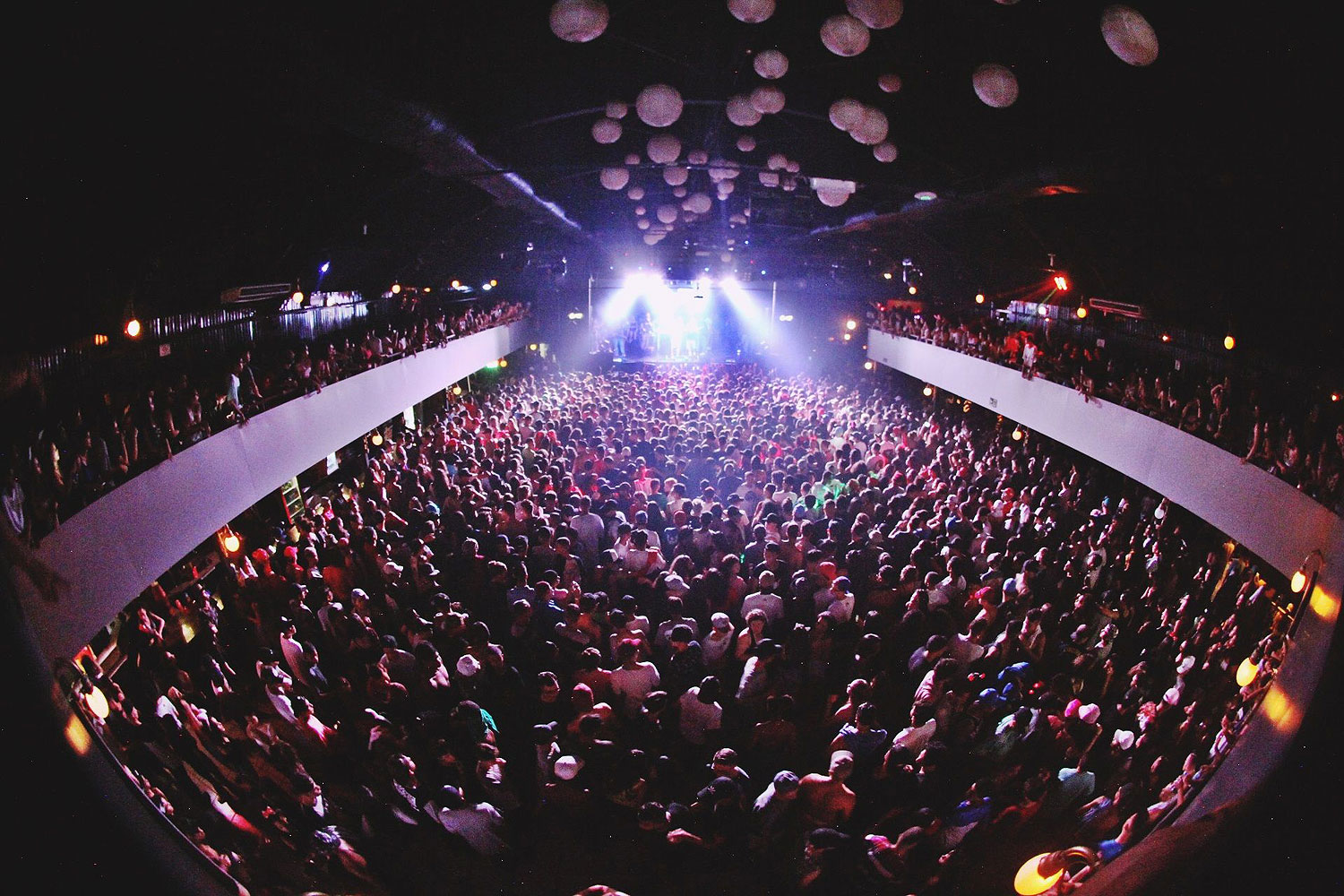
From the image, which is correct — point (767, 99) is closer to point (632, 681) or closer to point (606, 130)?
point (606, 130)

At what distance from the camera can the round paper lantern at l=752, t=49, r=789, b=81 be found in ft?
14.0

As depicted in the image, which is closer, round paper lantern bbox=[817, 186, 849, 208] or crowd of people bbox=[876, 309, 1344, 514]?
crowd of people bbox=[876, 309, 1344, 514]

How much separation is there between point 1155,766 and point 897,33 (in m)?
5.67

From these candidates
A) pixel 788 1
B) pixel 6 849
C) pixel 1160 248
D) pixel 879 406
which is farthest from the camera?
pixel 879 406

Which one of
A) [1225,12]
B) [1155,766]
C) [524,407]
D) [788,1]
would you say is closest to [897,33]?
[788,1]

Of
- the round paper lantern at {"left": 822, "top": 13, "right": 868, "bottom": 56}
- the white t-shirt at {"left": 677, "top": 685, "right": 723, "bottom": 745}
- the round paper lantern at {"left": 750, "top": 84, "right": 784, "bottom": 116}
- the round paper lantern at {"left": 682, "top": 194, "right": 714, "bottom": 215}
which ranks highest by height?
the round paper lantern at {"left": 682, "top": 194, "right": 714, "bottom": 215}

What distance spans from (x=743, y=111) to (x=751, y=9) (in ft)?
5.72

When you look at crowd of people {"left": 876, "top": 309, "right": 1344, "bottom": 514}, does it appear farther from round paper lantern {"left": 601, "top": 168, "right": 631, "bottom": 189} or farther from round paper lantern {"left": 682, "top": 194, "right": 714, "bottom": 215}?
round paper lantern {"left": 682, "top": 194, "right": 714, "bottom": 215}

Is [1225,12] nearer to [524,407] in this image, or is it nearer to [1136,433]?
[1136,433]

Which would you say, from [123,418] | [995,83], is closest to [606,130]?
[995,83]

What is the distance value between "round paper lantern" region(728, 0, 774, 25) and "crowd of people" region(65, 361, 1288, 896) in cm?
352

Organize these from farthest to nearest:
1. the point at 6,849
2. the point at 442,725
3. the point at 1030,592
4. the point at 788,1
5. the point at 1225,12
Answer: the point at 1030,592 → the point at 788,1 → the point at 442,725 → the point at 1225,12 → the point at 6,849

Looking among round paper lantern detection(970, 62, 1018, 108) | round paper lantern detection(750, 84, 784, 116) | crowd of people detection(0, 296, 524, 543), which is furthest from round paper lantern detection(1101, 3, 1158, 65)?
crowd of people detection(0, 296, 524, 543)

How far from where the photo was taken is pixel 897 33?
18.6 feet
